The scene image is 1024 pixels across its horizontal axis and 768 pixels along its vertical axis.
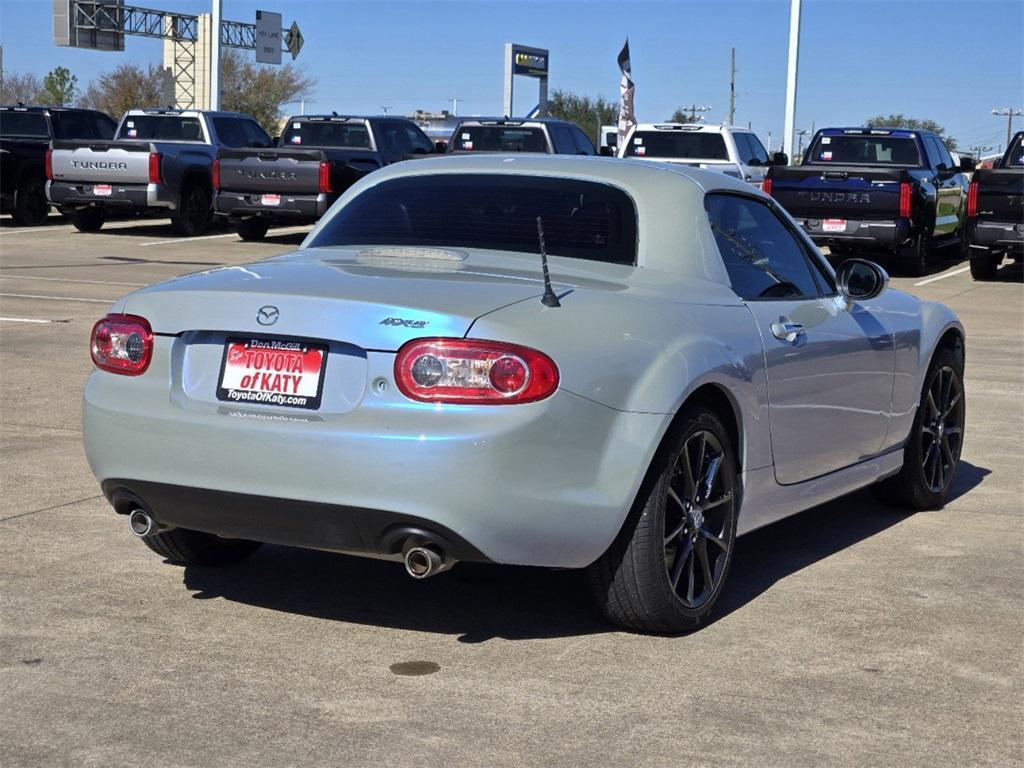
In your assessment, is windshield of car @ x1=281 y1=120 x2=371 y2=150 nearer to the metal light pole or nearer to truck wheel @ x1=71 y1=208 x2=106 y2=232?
truck wheel @ x1=71 y1=208 x2=106 y2=232

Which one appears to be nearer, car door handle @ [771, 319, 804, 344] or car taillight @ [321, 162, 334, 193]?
car door handle @ [771, 319, 804, 344]

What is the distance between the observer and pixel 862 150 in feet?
78.5

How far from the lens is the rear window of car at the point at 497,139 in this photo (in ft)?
85.3

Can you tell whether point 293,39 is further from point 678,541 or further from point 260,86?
point 678,541

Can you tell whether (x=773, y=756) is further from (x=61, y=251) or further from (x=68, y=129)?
(x=68, y=129)

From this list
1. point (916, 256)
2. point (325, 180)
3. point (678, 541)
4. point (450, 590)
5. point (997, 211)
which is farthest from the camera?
point (325, 180)

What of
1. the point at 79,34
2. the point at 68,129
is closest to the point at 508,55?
the point at 79,34

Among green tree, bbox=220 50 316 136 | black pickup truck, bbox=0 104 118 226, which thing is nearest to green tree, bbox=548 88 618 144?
green tree, bbox=220 50 316 136

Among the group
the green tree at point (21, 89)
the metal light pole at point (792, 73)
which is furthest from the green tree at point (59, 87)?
the metal light pole at point (792, 73)

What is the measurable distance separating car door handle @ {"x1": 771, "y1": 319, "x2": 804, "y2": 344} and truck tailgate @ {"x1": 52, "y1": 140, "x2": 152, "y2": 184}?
20.5 meters

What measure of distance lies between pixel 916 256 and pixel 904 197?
1367 mm

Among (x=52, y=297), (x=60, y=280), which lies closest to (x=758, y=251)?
(x=52, y=297)

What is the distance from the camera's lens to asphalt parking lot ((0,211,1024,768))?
13.5 feet

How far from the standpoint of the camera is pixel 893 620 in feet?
17.7
